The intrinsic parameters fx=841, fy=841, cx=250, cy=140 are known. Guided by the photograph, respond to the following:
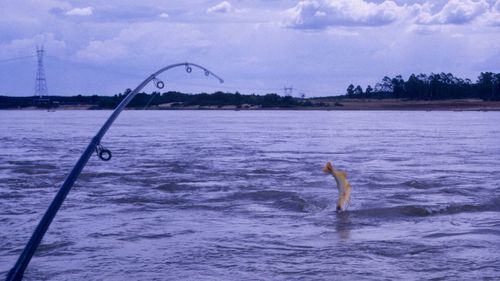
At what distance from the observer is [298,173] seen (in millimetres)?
25172

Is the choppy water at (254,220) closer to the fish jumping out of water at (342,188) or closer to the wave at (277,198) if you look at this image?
the wave at (277,198)

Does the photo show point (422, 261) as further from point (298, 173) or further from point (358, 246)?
point (298, 173)

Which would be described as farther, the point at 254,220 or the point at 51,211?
the point at 254,220

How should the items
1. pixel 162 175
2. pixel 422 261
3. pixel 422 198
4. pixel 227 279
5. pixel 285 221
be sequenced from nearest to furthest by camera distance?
pixel 227 279
pixel 422 261
pixel 285 221
pixel 422 198
pixel 162 175

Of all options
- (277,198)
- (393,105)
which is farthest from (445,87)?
(277,198)

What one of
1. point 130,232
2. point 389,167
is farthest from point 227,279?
point 389,167

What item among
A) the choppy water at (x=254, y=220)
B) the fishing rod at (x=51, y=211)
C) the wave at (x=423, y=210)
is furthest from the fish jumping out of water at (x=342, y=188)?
the fishing rod at (x=51, y=211)

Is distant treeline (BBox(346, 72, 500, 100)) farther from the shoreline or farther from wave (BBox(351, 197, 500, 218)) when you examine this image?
wave (BBox(351, 197, 500, 218))

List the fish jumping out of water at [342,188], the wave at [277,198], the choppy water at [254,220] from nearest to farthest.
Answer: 1. the choppy water at [254,220]
2. the fish jumping out of water at [342,188]
3. the wave at [277,198]

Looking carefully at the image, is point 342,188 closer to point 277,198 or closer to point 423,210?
point 423,210

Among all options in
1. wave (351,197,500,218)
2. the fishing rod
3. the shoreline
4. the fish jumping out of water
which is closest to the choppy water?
wave (351,197,500,218)

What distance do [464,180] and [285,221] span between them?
8.86 m

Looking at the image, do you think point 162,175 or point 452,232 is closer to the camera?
point 452,232

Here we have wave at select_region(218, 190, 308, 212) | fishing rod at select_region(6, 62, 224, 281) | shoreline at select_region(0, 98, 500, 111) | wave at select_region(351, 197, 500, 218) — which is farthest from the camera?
shoreline at select_region(0, 98, 500, 111)
